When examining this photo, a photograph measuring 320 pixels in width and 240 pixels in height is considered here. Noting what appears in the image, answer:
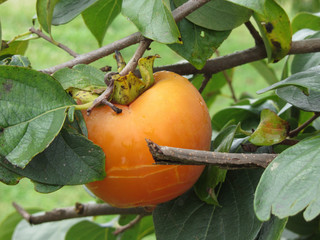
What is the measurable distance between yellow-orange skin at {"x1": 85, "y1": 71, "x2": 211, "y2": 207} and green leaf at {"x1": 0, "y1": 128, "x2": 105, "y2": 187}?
0.01 meters

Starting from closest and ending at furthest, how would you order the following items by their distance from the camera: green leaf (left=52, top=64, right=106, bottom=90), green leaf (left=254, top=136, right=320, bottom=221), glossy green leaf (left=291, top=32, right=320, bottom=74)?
green leaf (left=254, top=136, right=320, bottom=221) < green leaf (left=52, top=64, right=106, bottom=90) < glossy green leaf (left=291, top=32, right=320, bottom=74)

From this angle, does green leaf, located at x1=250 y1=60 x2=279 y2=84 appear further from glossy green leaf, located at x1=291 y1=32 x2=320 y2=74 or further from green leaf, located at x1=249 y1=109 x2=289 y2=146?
green leaf, located at x1=249 y1=109 x2=289 y2=146

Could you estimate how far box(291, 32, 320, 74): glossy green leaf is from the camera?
2.56ft

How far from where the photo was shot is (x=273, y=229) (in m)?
0.54

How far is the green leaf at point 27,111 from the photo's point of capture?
1.60 feet

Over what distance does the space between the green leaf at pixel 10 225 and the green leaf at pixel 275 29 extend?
29.4 inches

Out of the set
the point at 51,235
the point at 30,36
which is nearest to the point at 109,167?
the point at 30,36

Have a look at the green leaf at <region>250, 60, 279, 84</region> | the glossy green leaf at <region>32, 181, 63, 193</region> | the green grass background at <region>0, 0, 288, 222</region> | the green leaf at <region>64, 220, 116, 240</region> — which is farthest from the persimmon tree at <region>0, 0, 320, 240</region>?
the green grass background at <region>0, 0, 288, 222</region>

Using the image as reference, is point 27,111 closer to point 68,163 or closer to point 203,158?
point 68,163

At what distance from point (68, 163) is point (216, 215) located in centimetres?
21

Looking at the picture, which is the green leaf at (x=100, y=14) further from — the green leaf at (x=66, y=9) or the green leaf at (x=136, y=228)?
the green leaf at (x=136, y=228)

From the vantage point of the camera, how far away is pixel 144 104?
1.73 ft

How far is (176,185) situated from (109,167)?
0.27ft

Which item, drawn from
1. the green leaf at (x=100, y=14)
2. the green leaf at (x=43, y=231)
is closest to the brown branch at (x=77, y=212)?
the green leaf at (x=43, y=231)
